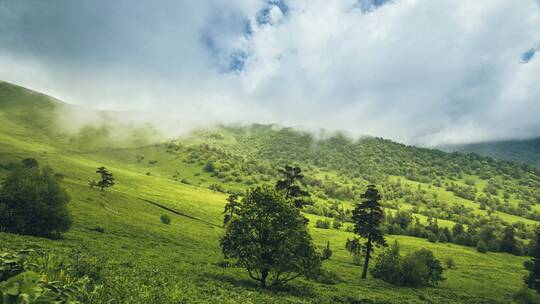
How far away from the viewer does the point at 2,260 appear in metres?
9.13

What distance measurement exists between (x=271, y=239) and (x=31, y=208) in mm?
39251

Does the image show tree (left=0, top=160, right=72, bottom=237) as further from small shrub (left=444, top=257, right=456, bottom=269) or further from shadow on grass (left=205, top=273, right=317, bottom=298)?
small shrub (left=444, top=257, right=456, bottom=269)

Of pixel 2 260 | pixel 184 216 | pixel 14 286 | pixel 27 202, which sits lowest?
pixel 184 216

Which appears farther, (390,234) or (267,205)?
(390,234)

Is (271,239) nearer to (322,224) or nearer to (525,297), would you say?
(525,297)

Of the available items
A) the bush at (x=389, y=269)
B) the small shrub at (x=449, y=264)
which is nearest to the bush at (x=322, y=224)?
the small shrub at (x=449, y=264)

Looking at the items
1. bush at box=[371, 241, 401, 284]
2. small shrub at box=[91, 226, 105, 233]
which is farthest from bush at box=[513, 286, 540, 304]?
small shrub at box=[91, 226, 105, 233]

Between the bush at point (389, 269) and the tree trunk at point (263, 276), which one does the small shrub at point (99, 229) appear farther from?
the bush at point (389, 269)

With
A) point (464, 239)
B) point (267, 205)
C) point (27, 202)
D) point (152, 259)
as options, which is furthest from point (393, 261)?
point (464, 239)

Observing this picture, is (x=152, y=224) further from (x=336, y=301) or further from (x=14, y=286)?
(x=14, y=286)

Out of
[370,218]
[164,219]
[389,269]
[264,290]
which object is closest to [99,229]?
[164,219]

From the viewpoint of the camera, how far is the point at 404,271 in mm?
76062

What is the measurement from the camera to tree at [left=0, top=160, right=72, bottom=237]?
163 ft

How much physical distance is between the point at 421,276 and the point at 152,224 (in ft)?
225
